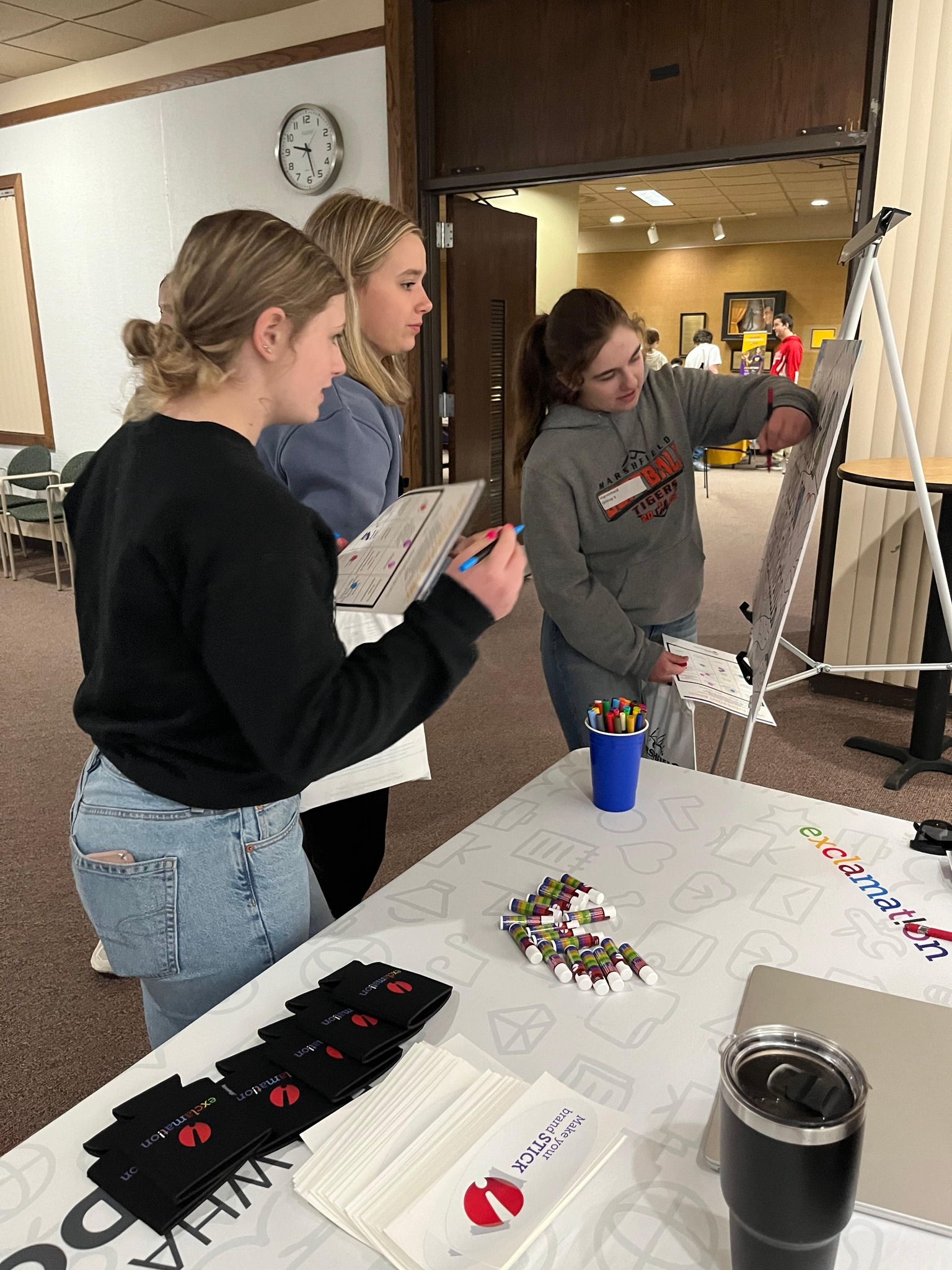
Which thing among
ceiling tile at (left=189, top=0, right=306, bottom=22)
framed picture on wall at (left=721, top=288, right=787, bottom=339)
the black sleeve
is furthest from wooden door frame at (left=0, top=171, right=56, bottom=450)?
framed picture on wall at (left=721, top=288, right=787, bottom=339)

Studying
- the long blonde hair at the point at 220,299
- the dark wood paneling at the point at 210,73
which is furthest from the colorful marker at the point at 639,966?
the dark wood paneling at the point at 210,73

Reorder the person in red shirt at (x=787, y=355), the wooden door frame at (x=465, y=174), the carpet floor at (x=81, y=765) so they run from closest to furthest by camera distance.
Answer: the carpet floor at (x=81, y=765), the wooden door frame at (x=465, y=174), the person in red shirt at (x=787, y=355)

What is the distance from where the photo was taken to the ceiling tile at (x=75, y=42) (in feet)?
15.7

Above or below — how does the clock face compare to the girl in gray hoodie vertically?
above

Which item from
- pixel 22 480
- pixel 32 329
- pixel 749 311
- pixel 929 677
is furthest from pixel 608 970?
pixel 749 311

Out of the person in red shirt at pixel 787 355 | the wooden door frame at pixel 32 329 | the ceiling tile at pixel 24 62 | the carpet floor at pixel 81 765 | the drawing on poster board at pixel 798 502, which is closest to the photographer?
the drawing on poster board at pixel 798 502

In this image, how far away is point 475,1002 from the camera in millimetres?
907

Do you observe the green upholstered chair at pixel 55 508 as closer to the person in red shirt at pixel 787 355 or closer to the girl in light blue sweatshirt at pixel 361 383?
the girl in light blue sweatshirt at pixel 361 383

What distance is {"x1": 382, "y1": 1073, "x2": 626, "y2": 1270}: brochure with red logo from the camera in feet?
2.11

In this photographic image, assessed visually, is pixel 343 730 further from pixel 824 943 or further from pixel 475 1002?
pixel 824 943

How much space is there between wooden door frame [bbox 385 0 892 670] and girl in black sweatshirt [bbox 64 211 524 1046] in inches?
99.1

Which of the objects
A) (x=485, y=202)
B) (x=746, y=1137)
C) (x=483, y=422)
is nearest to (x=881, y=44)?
(x=485, y=202)

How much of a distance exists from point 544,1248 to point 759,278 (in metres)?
14.5

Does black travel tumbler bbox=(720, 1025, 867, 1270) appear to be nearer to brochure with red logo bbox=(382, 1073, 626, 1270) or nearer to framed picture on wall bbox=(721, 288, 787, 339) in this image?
brochure with red logo bbox=(382, 1073, 626, 1270)
